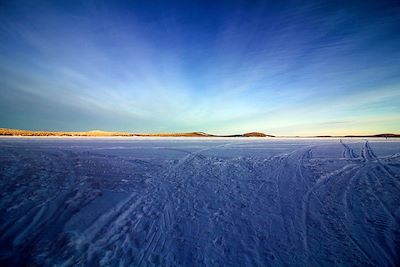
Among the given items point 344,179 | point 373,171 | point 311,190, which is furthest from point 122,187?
point 373,171

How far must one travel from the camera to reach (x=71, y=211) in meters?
5.35

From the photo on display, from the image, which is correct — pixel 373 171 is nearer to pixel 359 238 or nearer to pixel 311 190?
pixel 311 190

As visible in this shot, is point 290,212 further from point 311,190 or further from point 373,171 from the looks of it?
point 373,171

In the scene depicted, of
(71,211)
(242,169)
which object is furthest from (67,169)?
(242,169)

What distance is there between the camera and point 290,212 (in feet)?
17.8

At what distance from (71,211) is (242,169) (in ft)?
23.5

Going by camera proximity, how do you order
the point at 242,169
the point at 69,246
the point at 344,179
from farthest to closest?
the point at 242,169
the point at 344,179
the point at 69,246

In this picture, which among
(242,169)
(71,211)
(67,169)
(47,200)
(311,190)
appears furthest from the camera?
(242,169)

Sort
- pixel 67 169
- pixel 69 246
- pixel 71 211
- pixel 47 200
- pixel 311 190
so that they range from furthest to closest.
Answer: pixel 67 169
pixel 311 190
pixel 47 200
pixel 71 211
pixel 69 246

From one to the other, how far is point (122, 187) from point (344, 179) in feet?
26.4

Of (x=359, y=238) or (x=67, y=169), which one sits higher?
(x=67, y=169)

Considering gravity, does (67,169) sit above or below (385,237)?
above

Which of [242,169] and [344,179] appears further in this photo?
[242,169]

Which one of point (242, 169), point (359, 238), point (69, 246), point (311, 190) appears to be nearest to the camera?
point (69, 246)
